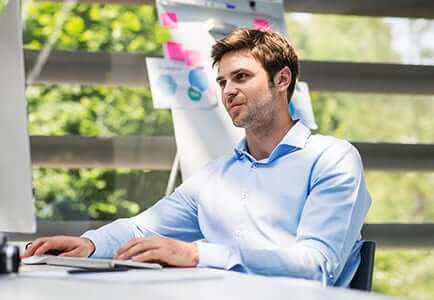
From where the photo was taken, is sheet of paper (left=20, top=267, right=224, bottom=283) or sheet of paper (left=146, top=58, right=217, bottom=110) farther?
sheet of paper (left=146, top=58, right=217, bottom=110)

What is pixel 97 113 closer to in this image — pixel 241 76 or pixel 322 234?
pixel 241 76

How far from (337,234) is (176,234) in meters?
0.68

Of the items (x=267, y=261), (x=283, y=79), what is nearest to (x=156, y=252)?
(x=267, y=261)

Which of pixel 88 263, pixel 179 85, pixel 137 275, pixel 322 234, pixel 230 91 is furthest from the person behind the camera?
pixel 179 85

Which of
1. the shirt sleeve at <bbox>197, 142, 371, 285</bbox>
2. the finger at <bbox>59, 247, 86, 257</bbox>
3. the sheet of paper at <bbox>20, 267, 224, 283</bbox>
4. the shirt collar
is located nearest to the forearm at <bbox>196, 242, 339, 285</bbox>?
the shirt sleeve at <bbox>197, 142, 371, 285</bbox>

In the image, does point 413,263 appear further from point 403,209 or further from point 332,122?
point 332,122

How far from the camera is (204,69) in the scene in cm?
420

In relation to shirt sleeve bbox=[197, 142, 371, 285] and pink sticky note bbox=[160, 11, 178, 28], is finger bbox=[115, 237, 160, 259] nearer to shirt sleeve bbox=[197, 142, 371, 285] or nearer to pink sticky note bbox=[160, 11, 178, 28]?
shirt sleeve bbox=[197, 142, 371, 285]

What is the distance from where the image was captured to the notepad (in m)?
2.03

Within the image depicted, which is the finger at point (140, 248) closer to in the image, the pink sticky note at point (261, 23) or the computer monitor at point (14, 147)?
the computer monitor at point (14, 147)

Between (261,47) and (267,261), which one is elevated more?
(261,47)

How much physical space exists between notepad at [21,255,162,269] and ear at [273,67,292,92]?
3.41 ft

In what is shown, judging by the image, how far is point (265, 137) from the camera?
3.02 metres

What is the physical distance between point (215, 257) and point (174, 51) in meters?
1.95
